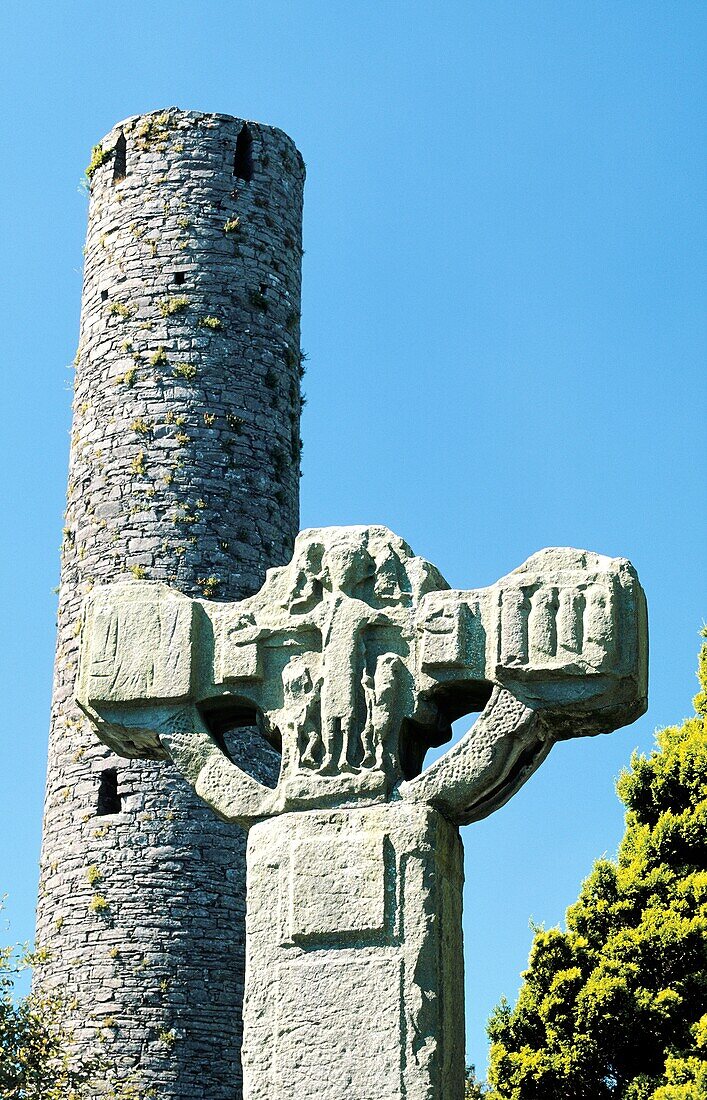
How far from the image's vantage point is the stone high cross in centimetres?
588

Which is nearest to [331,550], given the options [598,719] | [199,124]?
[598,719]

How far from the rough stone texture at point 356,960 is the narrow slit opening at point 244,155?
14.5m

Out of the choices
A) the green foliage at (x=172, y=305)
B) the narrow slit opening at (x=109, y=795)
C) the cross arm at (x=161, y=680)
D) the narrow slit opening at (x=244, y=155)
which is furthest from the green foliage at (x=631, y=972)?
the cross arm at (x=161, y=680)

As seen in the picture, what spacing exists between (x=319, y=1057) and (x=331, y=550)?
1554mm

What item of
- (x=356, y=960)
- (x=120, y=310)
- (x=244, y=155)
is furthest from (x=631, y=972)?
(x=356, y=960)

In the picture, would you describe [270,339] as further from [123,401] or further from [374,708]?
[374,708]

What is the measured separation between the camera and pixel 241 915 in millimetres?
16984

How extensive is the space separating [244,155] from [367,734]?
14.5 metres

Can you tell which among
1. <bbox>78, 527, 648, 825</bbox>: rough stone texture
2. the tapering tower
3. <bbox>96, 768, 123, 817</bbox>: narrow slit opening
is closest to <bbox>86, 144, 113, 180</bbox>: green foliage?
the tapering tower

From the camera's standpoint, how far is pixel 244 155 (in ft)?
65.5

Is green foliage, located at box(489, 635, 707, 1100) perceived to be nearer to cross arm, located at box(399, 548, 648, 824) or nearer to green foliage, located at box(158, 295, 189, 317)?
green foliage, located at box(158, 295, 189, 317)

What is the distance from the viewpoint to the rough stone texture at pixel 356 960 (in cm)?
580

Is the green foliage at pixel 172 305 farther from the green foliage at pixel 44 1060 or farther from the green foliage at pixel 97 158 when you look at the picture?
the green foliage at pixel 44 1060

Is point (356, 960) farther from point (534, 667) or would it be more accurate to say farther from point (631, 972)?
point (631, 972)
